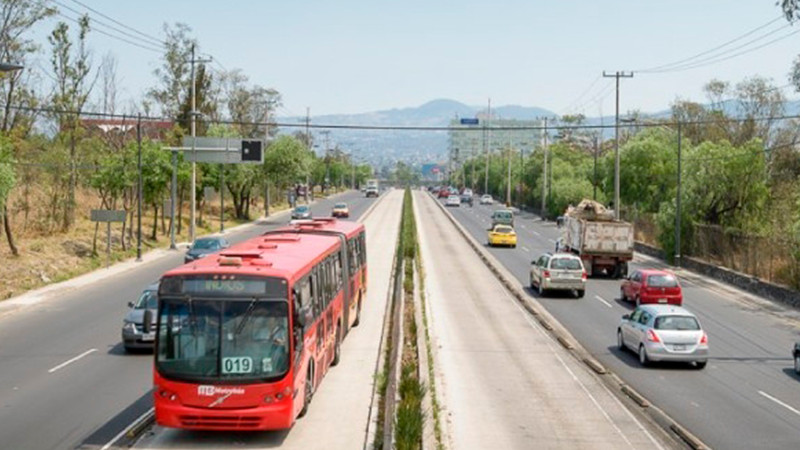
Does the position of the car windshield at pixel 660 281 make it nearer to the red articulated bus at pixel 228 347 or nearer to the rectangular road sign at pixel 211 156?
the red articulated bus at pixel 228 347

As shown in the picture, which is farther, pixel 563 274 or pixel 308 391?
pixel 563 274

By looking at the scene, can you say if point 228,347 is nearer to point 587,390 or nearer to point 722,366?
point 587,390

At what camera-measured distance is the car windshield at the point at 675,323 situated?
82.6 feet

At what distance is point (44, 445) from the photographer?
51.8 feet

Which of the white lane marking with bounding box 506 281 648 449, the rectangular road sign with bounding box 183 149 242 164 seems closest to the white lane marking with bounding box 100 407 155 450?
the white lane marking with bounding box 506 281 648 449

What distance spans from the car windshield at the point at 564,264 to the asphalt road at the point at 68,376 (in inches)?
655

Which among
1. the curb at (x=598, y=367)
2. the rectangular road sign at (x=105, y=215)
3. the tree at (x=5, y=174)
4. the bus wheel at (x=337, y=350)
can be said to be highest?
the tree at (x=5, y=174)

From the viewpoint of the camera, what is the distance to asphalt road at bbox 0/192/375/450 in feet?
55.1

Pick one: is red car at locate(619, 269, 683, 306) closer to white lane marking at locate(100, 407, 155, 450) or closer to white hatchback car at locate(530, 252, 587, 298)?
white hatchback car at locate(530, 252, 587, 298)

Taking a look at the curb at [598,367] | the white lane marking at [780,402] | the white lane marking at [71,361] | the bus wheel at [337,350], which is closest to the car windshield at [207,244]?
the curb at [598,367]

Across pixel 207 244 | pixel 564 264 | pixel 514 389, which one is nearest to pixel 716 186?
pixel 564 264

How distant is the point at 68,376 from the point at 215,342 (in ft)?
26.2

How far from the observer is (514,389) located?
2161cm

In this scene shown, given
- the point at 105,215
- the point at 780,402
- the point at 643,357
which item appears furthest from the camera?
the point at 105,215
